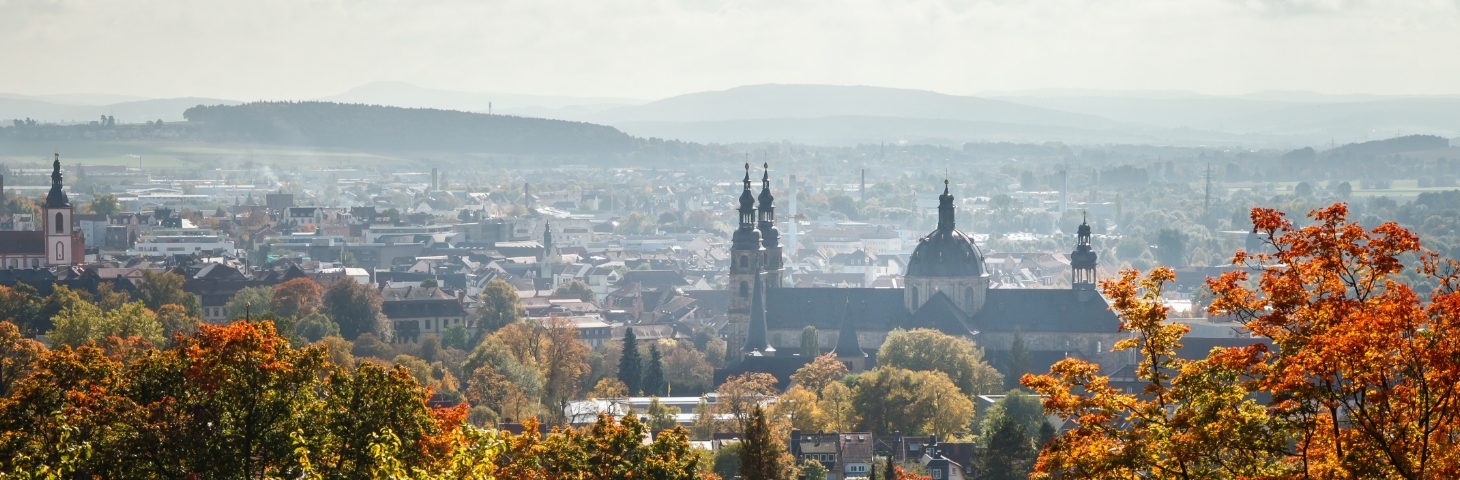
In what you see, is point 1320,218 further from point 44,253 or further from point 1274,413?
point 44,253

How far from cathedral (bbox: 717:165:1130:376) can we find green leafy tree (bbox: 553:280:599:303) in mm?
62859

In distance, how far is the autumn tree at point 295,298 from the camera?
112625mm

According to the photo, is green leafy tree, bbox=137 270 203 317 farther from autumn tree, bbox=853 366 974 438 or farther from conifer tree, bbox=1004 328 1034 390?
autumn tree, bbox=853 366 974 438

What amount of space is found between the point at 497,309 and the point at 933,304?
2920cm

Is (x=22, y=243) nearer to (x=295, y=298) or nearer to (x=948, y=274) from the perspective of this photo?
(x=295, y=298)

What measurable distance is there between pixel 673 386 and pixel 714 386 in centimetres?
263

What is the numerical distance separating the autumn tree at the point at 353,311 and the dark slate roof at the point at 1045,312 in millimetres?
28184

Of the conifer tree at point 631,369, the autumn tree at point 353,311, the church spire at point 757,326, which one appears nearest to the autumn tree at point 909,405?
the conifer tree at point 631,369

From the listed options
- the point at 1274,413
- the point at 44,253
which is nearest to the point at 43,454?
the point at 1274,413

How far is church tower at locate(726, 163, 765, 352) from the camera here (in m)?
104

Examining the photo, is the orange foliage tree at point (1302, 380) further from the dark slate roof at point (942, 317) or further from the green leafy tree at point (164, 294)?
the green leafy tree at point (164, 294)

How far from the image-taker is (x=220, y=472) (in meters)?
27.6

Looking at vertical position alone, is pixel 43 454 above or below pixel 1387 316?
below

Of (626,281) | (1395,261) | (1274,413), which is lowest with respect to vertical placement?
(626,281)
